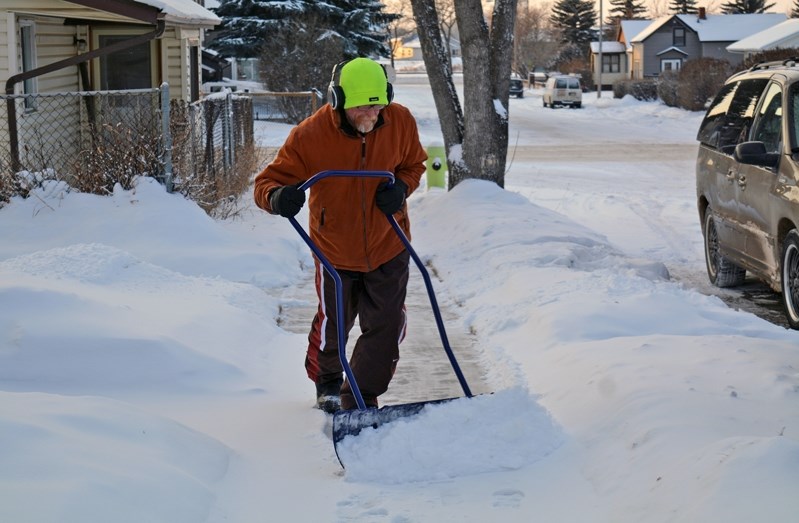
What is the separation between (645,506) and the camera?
4.27 meters

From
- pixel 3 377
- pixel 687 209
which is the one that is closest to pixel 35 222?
pixel 3 377

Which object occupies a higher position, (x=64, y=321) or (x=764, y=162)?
(x=764, y=162)

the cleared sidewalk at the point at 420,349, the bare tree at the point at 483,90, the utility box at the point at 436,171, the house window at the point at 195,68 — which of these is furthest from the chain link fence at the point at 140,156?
the house window at the point at 195,68

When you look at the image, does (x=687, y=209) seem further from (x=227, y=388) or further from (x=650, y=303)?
(x=227, y=388)

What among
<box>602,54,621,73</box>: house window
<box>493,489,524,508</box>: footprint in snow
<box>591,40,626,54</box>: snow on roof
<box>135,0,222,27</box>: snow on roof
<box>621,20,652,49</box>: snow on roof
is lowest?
<box>493,489,524,508</box>: footprint in snow

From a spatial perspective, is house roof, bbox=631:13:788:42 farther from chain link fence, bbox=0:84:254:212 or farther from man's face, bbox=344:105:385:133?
man's face, bbox=344:105:385:133

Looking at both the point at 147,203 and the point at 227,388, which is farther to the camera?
the point at 147,203

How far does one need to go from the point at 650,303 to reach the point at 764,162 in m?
1.59

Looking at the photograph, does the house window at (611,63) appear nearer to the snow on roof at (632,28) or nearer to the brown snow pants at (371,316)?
the snow on roof at (632,28)

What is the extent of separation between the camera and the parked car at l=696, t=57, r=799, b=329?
27.2 feet

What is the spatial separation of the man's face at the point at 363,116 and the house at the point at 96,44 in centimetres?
937

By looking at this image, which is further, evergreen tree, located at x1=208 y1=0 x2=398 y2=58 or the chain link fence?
evergreen tree, located at x1=208 y1=0 x2=398 y2=58

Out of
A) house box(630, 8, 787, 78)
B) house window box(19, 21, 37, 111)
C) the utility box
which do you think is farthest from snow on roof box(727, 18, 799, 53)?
house window box(19, 21, 37, 111)

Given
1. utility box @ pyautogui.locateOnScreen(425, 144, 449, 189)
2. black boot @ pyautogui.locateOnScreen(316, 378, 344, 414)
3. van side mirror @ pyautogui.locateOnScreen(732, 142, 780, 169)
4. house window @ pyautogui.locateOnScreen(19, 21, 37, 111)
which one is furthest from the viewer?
utility box @ pyautogui.locateOnScreen(425, 144, 449, 189)
